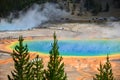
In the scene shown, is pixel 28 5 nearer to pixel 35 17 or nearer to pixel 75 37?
pixel 35 17

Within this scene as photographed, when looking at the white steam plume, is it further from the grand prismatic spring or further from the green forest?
the grand prismatic spring

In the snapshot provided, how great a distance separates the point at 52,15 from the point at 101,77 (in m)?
51.9

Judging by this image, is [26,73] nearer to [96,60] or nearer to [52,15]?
[96,60]

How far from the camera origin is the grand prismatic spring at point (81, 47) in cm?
4503

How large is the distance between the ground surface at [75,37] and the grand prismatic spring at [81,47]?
81.5 inches

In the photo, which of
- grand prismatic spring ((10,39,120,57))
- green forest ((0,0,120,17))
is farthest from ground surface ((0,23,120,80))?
green forest ((0,0,120,17))

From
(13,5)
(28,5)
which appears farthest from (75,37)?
(13,5)

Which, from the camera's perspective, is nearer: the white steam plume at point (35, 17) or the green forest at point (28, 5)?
the white steam plume at point (35, 17)

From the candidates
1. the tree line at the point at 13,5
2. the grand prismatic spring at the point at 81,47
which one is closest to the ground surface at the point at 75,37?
the grand prismatic spring at the point at 81,47

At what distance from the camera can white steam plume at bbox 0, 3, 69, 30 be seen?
64188mm

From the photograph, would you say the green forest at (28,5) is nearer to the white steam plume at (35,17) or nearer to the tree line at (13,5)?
the tree line at (13,5)

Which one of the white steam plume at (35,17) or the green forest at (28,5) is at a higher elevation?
the green forest at (28,5)

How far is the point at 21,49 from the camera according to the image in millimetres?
22609

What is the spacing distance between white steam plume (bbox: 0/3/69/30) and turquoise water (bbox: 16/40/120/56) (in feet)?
45.2
